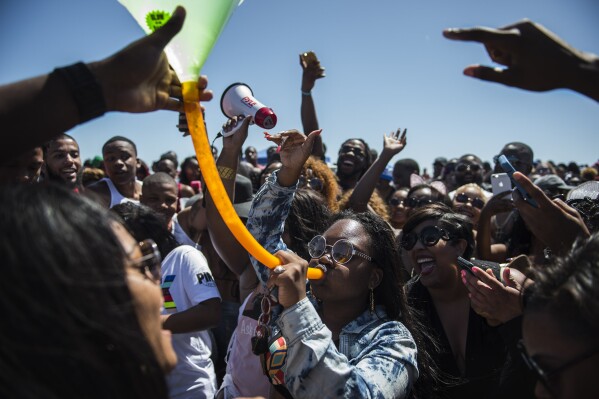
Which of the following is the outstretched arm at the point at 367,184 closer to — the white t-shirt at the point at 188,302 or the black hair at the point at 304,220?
the black hair at the point at 304,220

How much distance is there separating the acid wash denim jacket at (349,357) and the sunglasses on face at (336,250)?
28cm

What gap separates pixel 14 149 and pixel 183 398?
6.41 ft

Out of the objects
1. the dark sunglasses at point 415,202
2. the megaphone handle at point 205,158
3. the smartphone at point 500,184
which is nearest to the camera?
the megaphone handle at point 205,158

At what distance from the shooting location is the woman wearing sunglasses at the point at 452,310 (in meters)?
2.62

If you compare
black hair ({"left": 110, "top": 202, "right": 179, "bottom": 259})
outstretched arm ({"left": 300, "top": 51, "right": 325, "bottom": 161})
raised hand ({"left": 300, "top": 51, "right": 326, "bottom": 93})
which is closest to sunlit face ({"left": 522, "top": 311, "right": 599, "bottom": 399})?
black hair ({"left": 110, "top": 202, "right": 179, "bottom": 259})

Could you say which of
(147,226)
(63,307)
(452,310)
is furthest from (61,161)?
(63,307)

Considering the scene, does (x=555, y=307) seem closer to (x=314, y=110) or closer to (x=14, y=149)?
Answer: (x=14, y=149)

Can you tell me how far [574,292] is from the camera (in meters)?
1.47

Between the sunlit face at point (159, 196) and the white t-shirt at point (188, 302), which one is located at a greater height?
the sunlit face at point (159, 196)

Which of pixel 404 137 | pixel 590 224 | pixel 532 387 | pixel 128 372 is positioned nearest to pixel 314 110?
pixel 404 137

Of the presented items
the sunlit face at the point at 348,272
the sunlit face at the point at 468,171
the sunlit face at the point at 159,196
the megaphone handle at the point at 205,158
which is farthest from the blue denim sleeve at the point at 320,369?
the sunlit face at the point at 468,171

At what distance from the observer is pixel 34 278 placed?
104 cm

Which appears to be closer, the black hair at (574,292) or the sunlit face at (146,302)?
the sunlit face at (146,302)

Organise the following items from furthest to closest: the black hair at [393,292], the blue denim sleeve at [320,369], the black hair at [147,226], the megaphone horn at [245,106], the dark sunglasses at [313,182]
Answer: the dark sunglasses at [313,182] < the black hair at [147,226] < the black hair at [393,292] < the megaphone horn at [245,106] < the blue denim sleeve at [320,369]
